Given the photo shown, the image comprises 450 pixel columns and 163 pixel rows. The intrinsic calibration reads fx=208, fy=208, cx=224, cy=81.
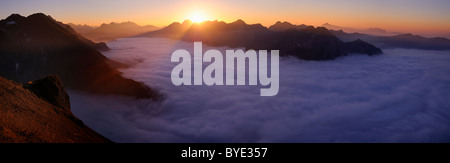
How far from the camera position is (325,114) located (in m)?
44.5

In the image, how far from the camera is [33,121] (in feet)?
31.1

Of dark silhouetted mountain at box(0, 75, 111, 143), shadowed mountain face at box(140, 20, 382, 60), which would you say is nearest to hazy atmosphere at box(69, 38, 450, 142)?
dark silhouetted mountain at box(0, 75, 111, 143)

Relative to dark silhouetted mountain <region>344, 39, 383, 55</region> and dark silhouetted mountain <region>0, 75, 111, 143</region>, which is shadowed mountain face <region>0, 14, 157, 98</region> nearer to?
dark silhouetted mountain <region>0, 75, 111, 143</region>

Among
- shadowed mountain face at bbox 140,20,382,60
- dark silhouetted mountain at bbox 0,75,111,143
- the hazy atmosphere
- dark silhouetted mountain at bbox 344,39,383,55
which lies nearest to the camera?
dark silhouetted mountain at bbox 0,75,111,143

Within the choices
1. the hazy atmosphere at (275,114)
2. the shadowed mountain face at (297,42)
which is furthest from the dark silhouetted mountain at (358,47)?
the hazy atmosphere at (275,114)

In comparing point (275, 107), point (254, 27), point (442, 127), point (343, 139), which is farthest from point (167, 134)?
point (254, 27)

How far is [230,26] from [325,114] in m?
126

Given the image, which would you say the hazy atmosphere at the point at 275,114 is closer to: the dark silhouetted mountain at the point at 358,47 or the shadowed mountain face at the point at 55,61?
the shadowed mountain face at the point at 55,61

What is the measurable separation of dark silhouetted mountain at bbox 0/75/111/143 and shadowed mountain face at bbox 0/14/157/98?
82.6ft

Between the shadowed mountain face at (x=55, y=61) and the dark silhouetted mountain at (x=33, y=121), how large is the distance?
991 inches

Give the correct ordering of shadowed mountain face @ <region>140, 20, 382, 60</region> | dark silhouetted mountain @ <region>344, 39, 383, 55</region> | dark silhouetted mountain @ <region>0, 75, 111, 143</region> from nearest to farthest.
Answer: dark silhouetted mountain @ <region>0, 75, 111, 143</region>
shadowed mountain face @ <region>140, 20, 382, 60</region>
dark silhouetted mountain @ <region>344, 39, 383, 55</region>

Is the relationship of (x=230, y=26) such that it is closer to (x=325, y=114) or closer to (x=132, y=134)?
(x=325, y=114)

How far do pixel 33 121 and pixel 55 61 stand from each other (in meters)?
35.3

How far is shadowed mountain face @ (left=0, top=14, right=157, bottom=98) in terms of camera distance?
35.6 metres
